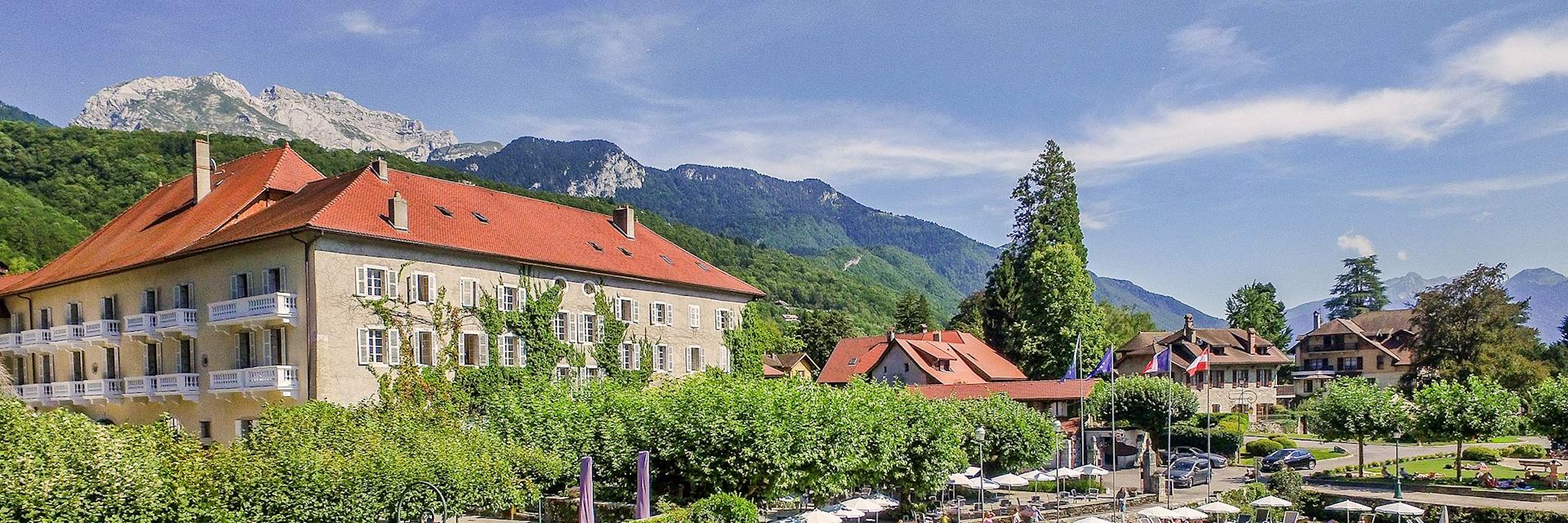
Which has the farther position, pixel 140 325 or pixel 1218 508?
pixel 140 325

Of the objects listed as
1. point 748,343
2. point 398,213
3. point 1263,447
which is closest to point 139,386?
point 398,213

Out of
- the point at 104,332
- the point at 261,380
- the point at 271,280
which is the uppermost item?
the point at 271,280

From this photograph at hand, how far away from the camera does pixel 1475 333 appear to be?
78188mm

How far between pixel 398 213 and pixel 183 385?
10.7 m

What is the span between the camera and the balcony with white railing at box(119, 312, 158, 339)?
44.2m

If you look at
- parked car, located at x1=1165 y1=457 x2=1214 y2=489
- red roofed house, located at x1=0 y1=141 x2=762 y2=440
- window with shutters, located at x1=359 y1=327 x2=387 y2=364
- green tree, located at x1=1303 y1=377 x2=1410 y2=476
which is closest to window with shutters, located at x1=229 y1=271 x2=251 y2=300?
red roofed house, located at x1=0 y1=141 x2=762 y2=440

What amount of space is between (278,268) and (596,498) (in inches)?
582

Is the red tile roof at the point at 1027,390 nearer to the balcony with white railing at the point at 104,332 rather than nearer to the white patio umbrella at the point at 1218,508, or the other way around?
the white patio umbrella at the point at 1218,508

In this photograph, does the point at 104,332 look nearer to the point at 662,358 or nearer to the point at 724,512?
the point at 662,358

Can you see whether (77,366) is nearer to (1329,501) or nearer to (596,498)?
(596,498)

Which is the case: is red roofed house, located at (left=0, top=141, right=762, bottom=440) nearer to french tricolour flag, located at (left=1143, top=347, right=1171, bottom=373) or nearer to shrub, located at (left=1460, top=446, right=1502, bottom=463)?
french tricolour flag, located at (left=1143, top=347, right=1171, bottom=373)

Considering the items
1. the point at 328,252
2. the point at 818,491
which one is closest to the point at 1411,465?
the point at 818,491

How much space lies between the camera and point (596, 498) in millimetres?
37156

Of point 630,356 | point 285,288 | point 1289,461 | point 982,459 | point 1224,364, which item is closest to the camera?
point 285,288
